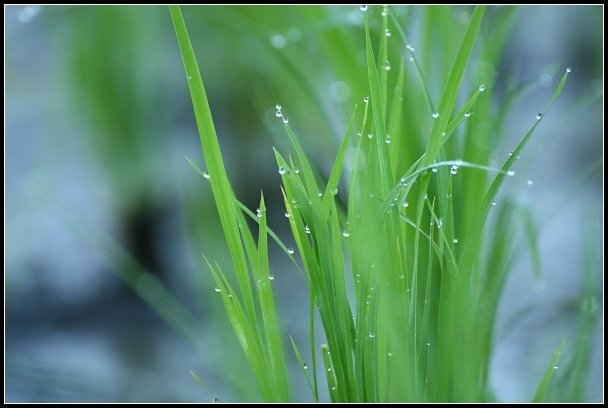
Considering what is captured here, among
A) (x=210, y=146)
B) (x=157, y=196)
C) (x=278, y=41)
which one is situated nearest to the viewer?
(x=210, y=146)

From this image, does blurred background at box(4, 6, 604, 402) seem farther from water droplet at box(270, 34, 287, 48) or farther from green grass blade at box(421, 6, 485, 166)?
green grass blade at box(421, 6, 485, 166)

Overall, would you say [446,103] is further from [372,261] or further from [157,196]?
[157,196]

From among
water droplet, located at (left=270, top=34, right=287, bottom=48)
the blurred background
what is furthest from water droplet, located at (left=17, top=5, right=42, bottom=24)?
water droplet, located at (left=270, top=34, right=287, bottom=48)

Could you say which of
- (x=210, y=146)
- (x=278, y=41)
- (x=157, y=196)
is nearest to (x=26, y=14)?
(x=157, y=196)

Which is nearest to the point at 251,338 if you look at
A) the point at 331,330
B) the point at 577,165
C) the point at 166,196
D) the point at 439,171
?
the point at 331,330

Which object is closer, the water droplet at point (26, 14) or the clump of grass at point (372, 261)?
the clump of grass at point (372, 261)

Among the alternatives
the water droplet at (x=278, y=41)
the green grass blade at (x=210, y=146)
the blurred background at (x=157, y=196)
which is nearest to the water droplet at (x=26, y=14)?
the blurred background at (x=157, y=196)

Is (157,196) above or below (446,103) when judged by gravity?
above

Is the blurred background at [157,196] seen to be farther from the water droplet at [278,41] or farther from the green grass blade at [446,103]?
the green grass blade at [446,103]

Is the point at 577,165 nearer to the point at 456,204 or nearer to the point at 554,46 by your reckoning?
the point at 554,46
